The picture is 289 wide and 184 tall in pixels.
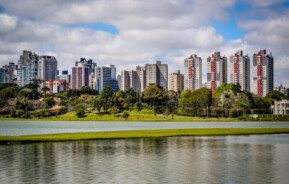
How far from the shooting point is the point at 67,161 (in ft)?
147

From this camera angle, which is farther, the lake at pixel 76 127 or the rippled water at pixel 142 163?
the lake at pixel 76 127

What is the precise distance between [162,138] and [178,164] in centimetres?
3104

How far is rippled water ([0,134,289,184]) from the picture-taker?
3562 centimetres

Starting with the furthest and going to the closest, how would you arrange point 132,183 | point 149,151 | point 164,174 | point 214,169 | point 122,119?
point 122,119 < point 149,151 < point 214,169 < point 164,174 < point 132,183

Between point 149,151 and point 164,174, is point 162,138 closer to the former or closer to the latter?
point 149,151

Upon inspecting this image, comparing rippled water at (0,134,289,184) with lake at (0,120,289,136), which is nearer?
rippled water at (0,134,289,184)

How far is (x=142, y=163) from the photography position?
1721 inches

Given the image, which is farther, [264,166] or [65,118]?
[65,118]

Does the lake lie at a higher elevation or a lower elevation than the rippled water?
higher

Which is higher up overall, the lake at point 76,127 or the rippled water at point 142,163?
the lake at point 76,127

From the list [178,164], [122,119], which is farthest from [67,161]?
[122,119]

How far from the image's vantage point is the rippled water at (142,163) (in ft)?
117

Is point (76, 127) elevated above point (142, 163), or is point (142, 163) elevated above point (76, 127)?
point (76, 127)

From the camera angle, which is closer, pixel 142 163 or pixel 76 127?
pixel 142 163
